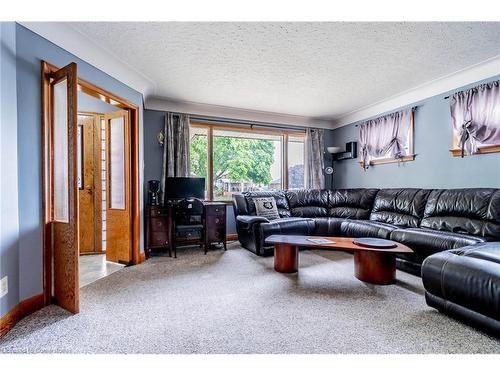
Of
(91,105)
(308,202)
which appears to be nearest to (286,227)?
(308,202)

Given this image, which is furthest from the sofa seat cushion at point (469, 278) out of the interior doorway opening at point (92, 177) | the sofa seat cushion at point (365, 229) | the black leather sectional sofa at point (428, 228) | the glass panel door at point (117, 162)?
the interior doorway opening at point (92, 177)

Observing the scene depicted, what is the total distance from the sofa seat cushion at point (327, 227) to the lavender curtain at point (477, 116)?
1977mm

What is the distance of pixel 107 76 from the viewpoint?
293 cm

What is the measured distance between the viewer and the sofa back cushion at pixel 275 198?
4.40 m

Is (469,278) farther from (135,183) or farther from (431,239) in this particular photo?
(135,183)

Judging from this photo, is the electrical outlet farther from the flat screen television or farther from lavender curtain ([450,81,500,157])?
lavender curtain ([450,81,500,157])

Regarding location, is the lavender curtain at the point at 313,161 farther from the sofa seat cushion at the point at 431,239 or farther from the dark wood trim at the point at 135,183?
the dark wood trim at the point at 135,183

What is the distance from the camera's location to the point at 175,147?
4453 millimetres

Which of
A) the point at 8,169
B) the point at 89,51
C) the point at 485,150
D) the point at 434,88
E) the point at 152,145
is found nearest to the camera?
the point at 8,169

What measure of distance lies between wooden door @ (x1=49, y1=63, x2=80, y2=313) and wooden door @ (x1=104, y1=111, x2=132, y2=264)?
3.66ft

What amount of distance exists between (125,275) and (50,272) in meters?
0.87

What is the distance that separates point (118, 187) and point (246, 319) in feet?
8.64

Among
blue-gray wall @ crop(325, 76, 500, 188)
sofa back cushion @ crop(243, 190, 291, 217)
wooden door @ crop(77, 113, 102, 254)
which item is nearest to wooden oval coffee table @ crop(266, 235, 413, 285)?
sofa back cushion @ crop(243, 190, 291, 217)

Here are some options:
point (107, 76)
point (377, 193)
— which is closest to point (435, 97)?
point (377, 193)
